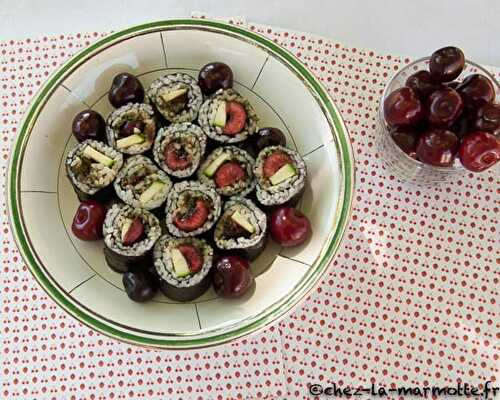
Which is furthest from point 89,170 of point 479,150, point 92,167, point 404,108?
point 479,150

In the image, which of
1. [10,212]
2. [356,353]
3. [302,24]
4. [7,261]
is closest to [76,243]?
[10,212]

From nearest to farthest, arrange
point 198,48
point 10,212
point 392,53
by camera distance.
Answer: point 10,212 < point 198,48 < point 392,53

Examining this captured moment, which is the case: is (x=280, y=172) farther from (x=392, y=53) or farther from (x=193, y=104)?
(x=392, y=53)

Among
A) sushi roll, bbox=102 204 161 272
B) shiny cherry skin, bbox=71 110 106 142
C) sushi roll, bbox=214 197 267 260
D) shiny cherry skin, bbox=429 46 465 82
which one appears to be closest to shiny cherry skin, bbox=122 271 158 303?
sushi roll, bbox=102 204 161 272

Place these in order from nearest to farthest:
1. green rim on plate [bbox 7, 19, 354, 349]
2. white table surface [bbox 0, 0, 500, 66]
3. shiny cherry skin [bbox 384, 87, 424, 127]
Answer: green rim on plate [bbox 7, 19, 354, 349] < shiny cherry skin [bbox 384, 87, 424, 127] < white table surface [bbox 0, 0, 500, 66]

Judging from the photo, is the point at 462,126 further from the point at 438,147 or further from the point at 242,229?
the point at 242,229

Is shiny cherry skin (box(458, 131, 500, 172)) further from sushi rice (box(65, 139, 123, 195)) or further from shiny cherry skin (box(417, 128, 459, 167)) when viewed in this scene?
sushi rice (box(65, 139, 123, 195))
